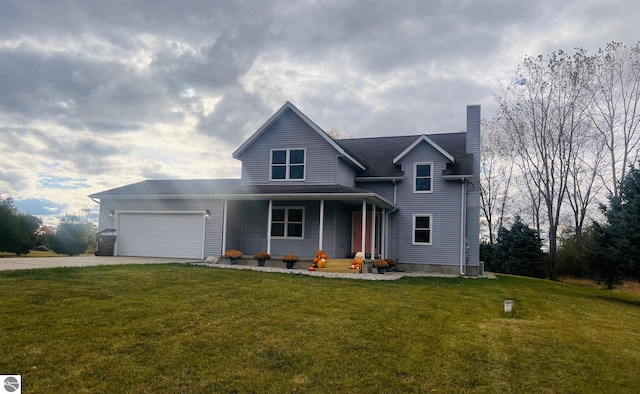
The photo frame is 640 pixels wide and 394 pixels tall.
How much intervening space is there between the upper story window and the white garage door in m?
3.85

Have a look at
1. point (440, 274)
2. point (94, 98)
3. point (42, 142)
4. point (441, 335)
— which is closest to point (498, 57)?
point (440, 274)

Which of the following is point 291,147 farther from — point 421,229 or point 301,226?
point 421,229

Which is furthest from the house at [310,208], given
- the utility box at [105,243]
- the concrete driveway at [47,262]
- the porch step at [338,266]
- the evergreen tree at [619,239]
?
the evergreen tree at [619,239]

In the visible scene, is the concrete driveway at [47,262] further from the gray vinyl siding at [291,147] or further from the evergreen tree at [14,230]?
the evergreen tree at [14,230]

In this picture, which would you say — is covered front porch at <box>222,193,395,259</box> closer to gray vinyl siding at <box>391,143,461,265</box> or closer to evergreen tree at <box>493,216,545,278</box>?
gray vinyl siding at <box>391,143,461,265</box>

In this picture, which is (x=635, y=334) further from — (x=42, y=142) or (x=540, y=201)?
(x=540, y=201)

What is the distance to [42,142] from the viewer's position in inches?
581

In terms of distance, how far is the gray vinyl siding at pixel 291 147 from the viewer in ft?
60.9

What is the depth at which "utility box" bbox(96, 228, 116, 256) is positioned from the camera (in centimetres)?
1920

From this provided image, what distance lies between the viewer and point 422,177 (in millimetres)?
19672

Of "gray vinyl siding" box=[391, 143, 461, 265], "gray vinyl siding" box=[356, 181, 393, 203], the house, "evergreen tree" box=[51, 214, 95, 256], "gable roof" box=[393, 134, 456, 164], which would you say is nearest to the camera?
the house

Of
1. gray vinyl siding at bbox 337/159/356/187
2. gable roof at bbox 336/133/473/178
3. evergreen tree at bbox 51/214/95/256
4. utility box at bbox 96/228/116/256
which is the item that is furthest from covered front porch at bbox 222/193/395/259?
evergreen tree at bbox 51/214/95/256

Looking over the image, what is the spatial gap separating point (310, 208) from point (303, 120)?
154 inches

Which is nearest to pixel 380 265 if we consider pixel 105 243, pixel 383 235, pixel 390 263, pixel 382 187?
pixel 390 263
